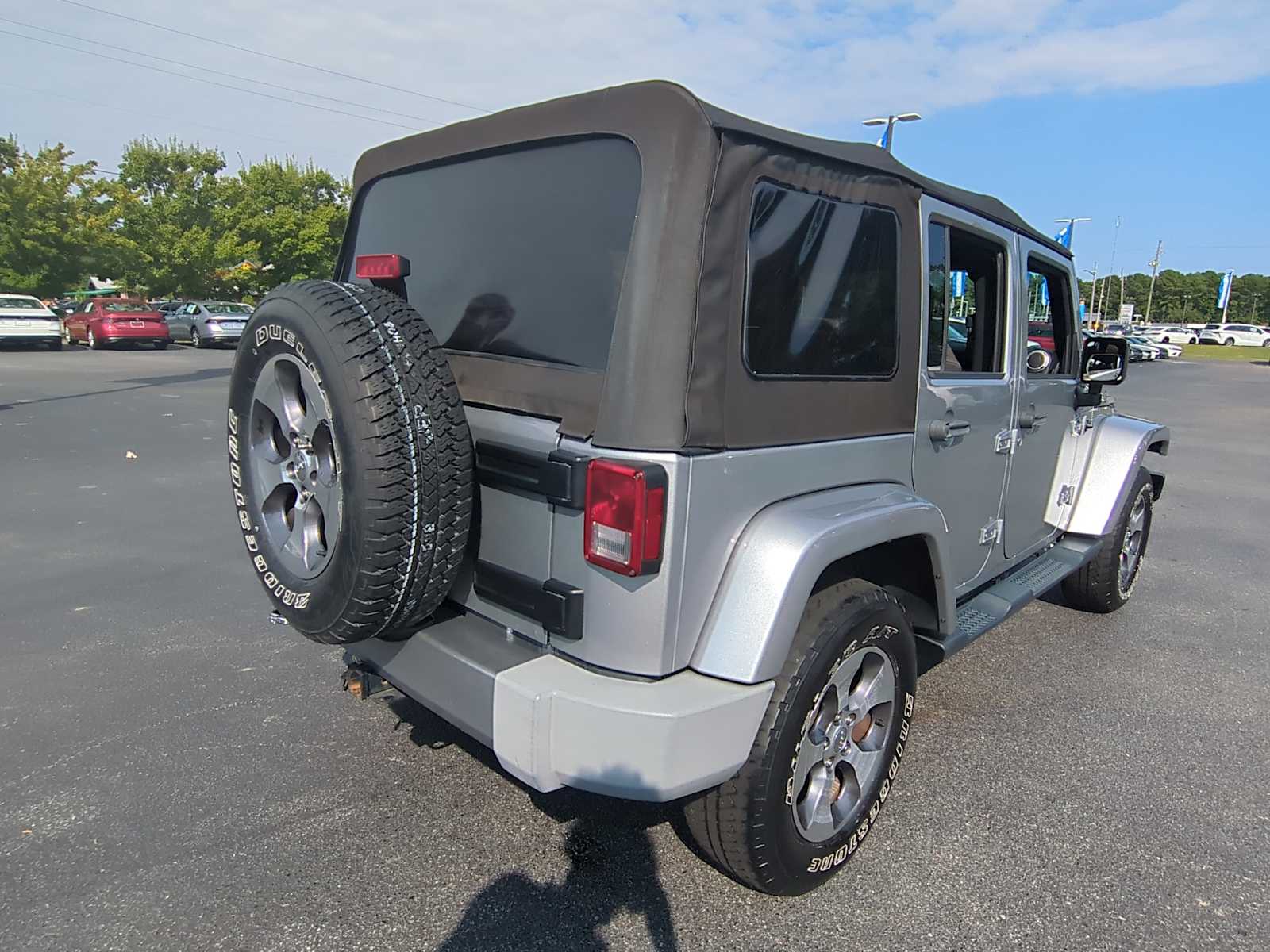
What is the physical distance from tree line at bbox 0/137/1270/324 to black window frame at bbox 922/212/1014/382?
106 feet

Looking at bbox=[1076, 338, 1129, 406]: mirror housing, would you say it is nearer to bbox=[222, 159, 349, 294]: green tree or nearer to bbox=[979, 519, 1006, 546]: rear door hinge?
bbox=[979, 519, 1006, 546]: rear door hinge

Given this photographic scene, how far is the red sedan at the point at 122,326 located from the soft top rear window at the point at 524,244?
968 inches

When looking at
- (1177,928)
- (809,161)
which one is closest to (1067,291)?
(809,161)

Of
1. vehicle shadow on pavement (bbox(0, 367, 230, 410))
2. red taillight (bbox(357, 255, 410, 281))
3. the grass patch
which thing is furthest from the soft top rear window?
the grass patch

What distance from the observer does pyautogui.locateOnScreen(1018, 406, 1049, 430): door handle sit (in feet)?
11.4

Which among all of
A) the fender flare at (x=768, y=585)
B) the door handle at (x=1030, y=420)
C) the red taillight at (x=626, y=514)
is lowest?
the fender flare at (x=768, y=585)

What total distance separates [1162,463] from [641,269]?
9.95m

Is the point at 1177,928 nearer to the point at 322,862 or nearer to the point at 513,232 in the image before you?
the point at 322,862

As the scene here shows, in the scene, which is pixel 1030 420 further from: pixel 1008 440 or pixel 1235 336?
pixel 1235 336

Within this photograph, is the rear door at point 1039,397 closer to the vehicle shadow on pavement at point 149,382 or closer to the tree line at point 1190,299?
the vehicle shadow on pavement at point 149,382

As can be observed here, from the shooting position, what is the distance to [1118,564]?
4.56 meters

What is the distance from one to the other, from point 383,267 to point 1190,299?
11474 centimetres

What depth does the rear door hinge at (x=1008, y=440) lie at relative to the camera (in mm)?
3330

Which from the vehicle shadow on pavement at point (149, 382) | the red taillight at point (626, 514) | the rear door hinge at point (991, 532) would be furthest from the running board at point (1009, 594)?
the vehicle shadow on pavement at point (149, 382)
